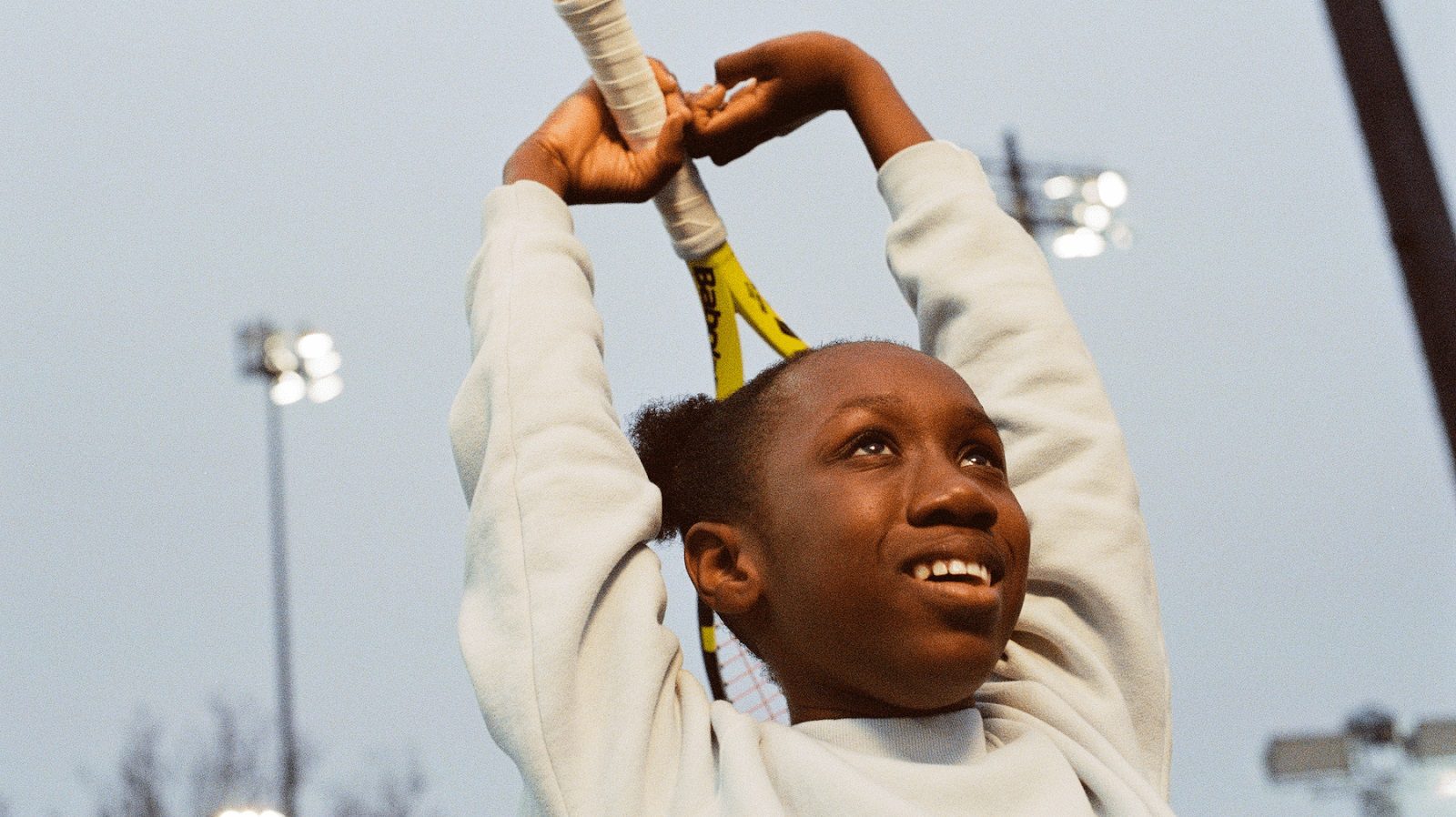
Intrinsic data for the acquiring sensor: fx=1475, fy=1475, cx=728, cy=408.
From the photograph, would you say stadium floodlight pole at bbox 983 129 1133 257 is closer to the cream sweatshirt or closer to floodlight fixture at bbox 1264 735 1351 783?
floodlight fixture at bbox 1264 735 1351 783

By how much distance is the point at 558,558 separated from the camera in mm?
1549

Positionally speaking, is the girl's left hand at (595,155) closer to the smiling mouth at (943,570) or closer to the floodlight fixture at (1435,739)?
the smiling mouth at (943,570)

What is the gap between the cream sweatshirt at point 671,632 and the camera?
149 centimetres

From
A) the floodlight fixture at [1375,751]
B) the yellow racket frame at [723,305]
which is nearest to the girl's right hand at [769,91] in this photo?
the yellow racket frame at [723,305]

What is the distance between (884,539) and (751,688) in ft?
1.97

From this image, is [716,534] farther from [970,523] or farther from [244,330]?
[244,330]

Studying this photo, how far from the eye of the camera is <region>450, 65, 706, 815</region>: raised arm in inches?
58.7

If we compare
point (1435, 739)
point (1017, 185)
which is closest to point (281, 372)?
point (1017, 185)

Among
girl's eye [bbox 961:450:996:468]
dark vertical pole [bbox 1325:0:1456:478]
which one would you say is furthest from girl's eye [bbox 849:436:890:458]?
dark vertical pole [bbox 1325:0:1456:478]

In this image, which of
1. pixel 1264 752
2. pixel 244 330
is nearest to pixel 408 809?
pixel 244 330

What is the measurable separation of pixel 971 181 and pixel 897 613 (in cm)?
85

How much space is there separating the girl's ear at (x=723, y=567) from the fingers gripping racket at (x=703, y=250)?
0.23 meters

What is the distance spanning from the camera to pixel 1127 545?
5.91ft

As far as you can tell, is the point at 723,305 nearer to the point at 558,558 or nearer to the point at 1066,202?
the point at 558,558
